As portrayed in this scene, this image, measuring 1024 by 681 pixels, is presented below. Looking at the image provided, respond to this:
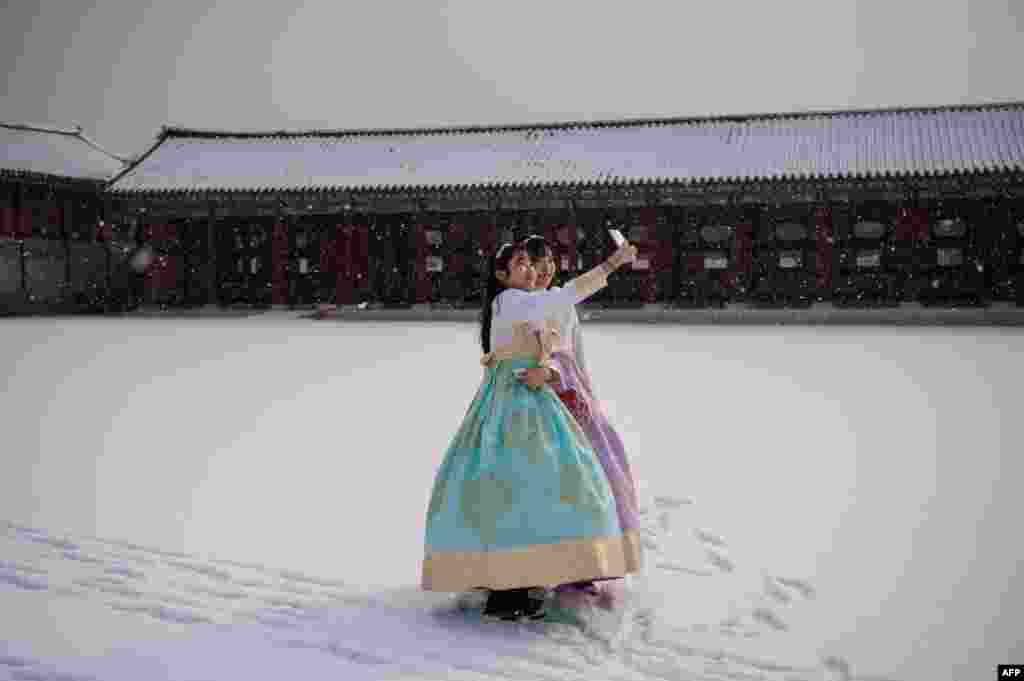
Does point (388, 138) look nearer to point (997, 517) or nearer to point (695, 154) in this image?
point (695, 154)

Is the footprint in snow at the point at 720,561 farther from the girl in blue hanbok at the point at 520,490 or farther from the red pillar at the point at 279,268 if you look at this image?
the red pillar at the point at 279,268

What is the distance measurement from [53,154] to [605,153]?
654 inches

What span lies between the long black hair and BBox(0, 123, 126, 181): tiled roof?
25147mm

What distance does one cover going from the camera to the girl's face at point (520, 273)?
3.55 meters

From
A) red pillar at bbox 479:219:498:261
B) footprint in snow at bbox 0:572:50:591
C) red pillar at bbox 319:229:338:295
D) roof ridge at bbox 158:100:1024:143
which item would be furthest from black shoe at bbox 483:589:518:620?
roof ridge at bbox 158:100:1024:143

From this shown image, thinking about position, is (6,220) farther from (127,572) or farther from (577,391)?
(577,391)

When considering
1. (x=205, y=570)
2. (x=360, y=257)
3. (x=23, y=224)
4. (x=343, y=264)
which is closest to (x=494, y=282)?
(x=205, y=570)

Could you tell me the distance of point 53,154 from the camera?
28.3m

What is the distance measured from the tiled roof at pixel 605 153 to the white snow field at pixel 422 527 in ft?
36.0

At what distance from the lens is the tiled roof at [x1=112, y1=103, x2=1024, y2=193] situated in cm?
2038

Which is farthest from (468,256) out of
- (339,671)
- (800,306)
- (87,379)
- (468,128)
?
(339,671)

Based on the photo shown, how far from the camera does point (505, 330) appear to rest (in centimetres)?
348

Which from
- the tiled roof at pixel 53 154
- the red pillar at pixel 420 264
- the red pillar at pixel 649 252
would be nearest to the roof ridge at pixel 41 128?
the tiled roof at pixel 53 154

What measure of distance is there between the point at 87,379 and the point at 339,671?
355 inches
